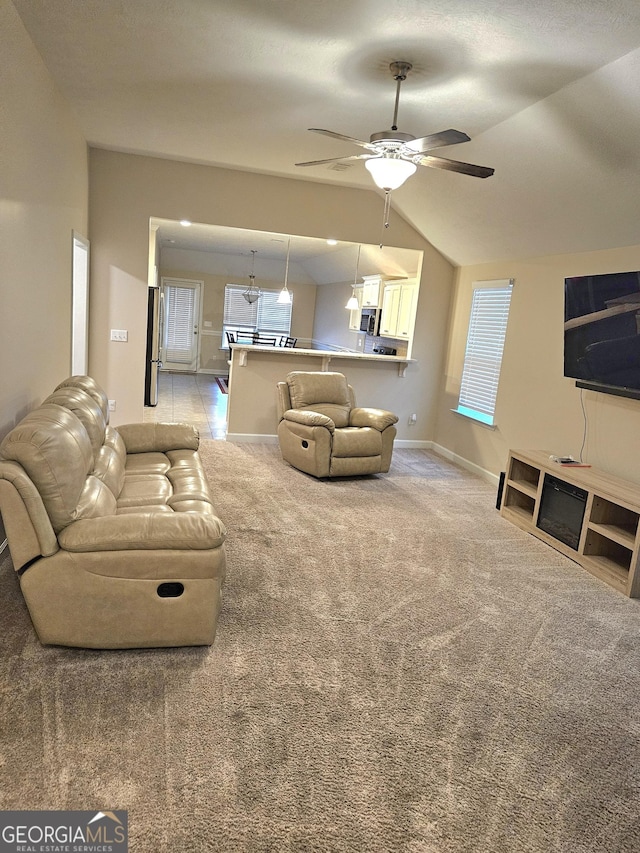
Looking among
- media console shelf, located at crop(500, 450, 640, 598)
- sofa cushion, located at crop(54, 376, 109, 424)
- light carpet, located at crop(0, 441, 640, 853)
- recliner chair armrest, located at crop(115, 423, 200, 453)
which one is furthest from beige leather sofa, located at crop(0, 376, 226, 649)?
media console shelf, located at crop(500, 450, 640, 598)

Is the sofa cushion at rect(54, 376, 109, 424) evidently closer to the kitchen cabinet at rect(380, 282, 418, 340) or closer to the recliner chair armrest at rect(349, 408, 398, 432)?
the recliner chair armrest at rect(349, 408, 398, 432)

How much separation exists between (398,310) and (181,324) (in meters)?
6.20

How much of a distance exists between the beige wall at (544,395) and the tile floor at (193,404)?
3049 mm

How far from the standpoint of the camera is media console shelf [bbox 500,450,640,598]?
359 centimetres

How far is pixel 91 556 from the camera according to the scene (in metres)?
2.32

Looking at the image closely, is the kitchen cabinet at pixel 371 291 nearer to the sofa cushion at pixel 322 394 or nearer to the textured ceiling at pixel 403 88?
the sofa cushion at pixel 322 394

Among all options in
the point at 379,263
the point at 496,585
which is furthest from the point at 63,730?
the point at 379,263

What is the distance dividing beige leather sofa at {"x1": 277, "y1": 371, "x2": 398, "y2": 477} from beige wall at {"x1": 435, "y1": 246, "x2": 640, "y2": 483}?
1.15 meters

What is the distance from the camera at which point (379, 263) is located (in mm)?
8438

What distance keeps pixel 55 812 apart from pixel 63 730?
362mm

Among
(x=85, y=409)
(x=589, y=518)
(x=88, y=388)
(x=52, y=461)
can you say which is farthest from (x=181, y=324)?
(x=52, y=461)

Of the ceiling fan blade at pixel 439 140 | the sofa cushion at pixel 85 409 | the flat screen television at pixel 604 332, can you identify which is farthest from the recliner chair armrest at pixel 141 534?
the flat screen television at pixel 604 332

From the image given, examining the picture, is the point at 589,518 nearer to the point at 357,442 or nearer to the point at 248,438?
the point at 357,442

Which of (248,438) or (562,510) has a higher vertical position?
(562,510)
